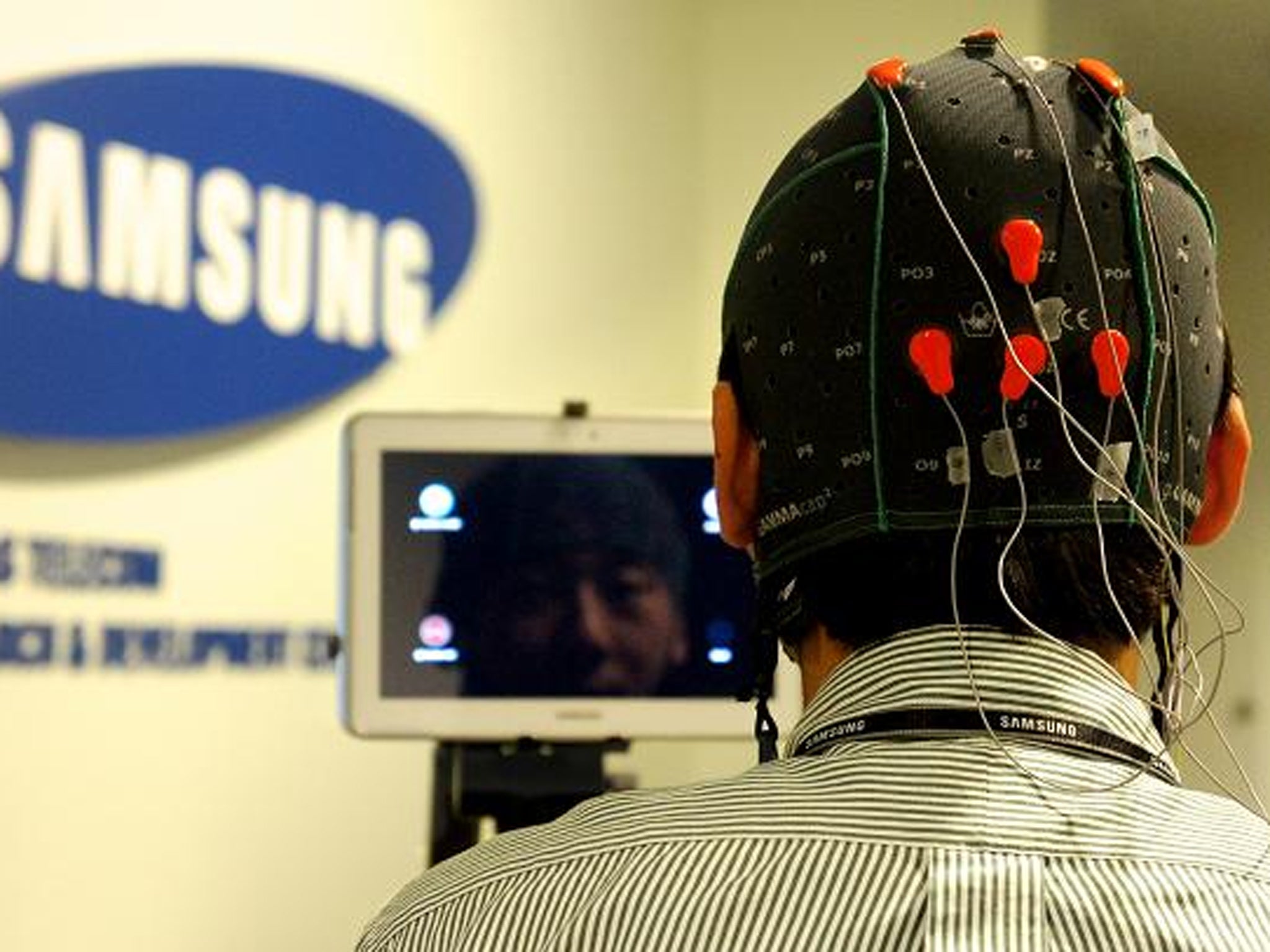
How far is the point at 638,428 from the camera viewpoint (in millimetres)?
1772

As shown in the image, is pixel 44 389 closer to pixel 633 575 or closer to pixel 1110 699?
pixel 633 575

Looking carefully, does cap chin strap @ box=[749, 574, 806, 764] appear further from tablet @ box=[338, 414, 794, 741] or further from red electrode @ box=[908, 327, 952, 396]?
tablet @ box=[338, 414, 794, 741]

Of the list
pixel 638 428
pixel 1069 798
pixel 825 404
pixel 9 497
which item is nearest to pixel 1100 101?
pixel 825 404

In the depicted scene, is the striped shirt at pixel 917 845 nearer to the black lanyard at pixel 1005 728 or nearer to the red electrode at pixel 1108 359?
the black lanyard at pixel 1005 728

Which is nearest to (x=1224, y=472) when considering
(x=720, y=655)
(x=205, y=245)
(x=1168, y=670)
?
(x=1168, y=670)

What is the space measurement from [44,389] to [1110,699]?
1.32 meters

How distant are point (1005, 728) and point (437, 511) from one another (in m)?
1.02

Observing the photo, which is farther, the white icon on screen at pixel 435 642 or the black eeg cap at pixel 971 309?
the white icon on screen at pixel 435 642

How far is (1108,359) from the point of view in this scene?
0.84m

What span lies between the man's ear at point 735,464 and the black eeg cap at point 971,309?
0.07ft

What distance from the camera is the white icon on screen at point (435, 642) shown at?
1.71 metres

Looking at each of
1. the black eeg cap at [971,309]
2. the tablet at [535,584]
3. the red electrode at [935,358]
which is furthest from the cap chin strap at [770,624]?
the tablet at [535,584]

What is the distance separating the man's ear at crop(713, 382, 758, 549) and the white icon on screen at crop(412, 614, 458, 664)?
0.83 metres

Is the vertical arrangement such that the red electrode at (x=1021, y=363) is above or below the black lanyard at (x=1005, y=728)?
above
